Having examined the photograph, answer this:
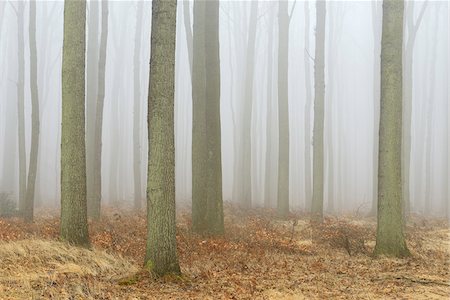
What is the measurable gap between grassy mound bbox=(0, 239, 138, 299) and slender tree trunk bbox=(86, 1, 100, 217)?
528 centimetres

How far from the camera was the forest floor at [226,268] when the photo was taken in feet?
21.0

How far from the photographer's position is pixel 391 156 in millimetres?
9203

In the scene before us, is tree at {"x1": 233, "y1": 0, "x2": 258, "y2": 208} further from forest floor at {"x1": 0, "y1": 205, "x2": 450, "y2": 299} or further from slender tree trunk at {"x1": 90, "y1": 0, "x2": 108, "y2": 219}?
forest floor at {"x1": 0, "y1": 205, "x2": 450, "y2": 299}

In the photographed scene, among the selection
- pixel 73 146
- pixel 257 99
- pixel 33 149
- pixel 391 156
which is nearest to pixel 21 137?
pixel 33 149

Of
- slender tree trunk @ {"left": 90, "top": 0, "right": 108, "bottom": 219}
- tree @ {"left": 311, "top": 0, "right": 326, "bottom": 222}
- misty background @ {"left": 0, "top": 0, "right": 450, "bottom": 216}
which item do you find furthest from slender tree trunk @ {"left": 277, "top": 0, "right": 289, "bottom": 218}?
slender tree trunk @ {"left": 90, "top": 0, "right": 108, "bottom": 219}

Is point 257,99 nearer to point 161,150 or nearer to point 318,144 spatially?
point 318,144

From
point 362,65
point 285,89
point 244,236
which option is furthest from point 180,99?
point 244,236

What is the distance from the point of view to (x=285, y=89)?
17.3m

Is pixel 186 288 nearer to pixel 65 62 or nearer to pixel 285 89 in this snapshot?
pixel 65 62

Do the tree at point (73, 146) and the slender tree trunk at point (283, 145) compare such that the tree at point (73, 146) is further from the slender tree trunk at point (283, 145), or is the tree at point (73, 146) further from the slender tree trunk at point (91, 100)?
the slender tree trunk at point (283, 145)

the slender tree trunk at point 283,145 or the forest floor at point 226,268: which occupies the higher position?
the slender tree trunk at point 283,145

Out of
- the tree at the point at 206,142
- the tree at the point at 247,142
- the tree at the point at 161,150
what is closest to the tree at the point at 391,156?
the tree at the point at 206,142

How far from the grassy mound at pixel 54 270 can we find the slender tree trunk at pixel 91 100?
17.3ft

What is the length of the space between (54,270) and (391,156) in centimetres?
650
